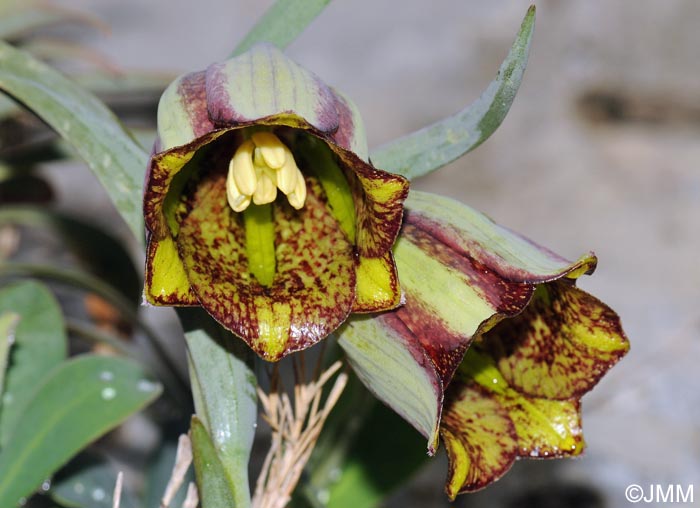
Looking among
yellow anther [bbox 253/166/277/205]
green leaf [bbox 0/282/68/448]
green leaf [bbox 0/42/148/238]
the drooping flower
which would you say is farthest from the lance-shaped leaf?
green leaf [bbox 0/282/68/448]

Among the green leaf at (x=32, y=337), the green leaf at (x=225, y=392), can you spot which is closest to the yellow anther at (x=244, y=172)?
the green leaf at (x=225, y=392)

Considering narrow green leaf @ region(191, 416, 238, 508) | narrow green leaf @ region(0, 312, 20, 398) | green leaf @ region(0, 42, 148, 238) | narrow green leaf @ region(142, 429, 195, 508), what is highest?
green leaf @ region(0, 42, 148, 238)

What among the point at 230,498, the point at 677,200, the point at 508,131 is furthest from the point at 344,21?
the point at 230,498

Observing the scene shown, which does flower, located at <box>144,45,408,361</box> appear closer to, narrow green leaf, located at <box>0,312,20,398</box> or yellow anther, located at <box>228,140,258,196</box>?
yellow anther, located at <box>228,140,258,196</box>

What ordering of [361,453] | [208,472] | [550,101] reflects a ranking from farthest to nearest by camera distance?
1. [550,101]
2. [361,453]
3. [208,472]

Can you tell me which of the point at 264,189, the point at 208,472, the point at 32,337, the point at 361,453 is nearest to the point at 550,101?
the point at 361,453

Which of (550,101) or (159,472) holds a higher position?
(550,101)

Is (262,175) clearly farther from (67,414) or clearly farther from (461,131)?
(67,414)
